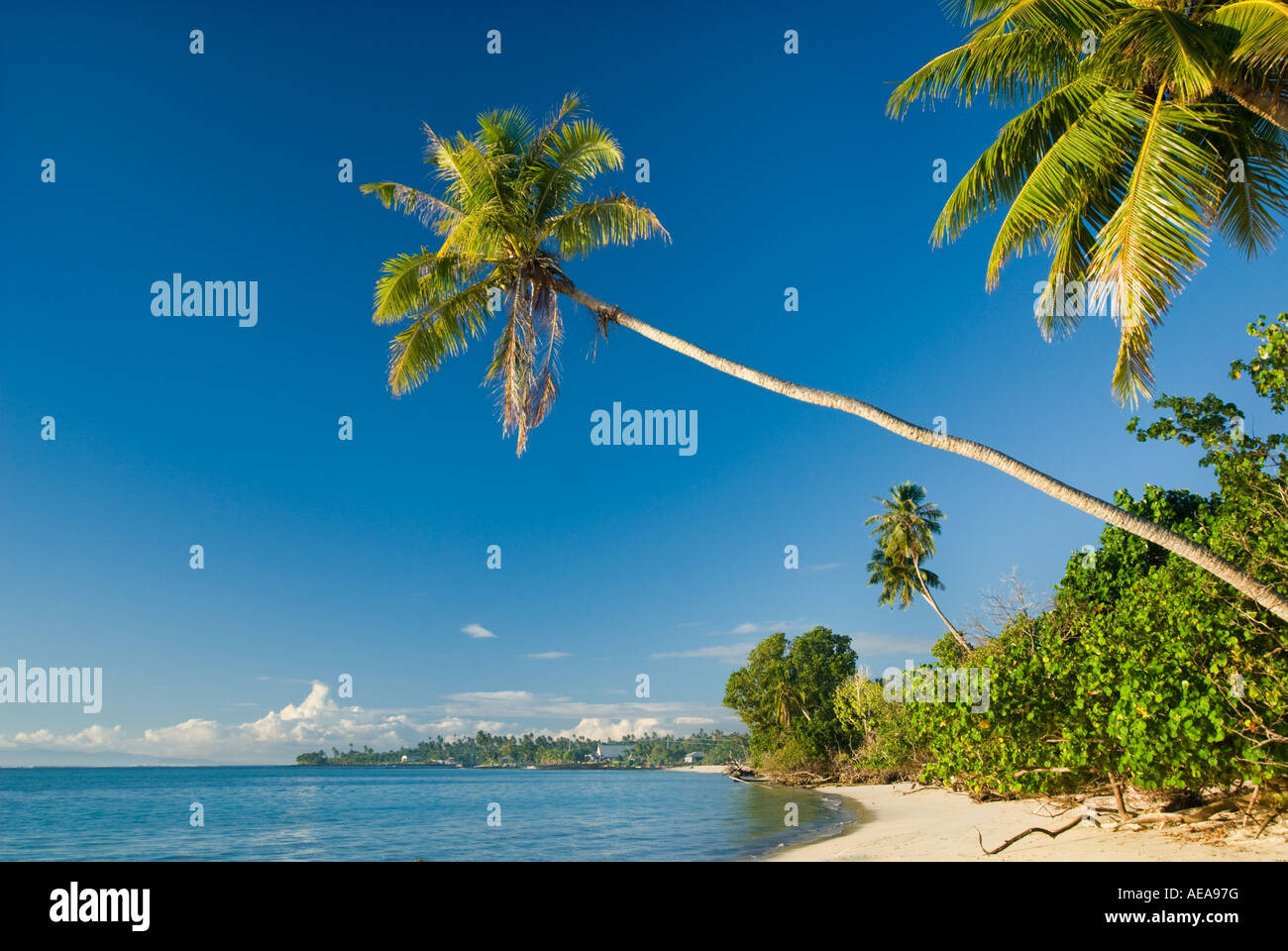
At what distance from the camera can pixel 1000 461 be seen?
8.39 m

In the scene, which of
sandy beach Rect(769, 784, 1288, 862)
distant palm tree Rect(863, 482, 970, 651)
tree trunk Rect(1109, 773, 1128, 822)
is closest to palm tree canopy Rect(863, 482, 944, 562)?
distant palm tree Rect(863, 482, 970, 651)

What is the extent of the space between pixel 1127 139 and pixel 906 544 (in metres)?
32.8

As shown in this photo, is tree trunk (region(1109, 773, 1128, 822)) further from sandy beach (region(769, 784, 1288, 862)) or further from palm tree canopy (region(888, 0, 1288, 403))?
palm tree canopy (region(888, 0, 1288, 403))

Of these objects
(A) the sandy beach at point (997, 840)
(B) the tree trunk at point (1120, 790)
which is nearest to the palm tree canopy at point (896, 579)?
(A) the sandy beach at point (997, 840)

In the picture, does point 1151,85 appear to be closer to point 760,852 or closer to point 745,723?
point 760,852

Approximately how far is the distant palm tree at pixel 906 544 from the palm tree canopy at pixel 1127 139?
1215 inches

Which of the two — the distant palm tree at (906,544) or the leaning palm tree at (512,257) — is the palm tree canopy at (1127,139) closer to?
the leaning palm tree at (512,257)

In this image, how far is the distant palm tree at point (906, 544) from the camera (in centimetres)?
4009

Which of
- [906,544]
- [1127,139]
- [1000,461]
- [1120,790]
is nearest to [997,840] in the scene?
[1120,790]

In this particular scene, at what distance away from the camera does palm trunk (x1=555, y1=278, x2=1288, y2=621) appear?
7578 millimetres

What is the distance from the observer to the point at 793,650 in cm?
6038

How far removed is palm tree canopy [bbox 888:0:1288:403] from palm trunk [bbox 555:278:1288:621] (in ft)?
5.86

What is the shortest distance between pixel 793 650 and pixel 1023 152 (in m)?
53.4

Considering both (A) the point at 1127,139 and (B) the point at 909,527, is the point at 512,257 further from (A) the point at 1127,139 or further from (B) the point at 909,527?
(B) the point at 909,527
